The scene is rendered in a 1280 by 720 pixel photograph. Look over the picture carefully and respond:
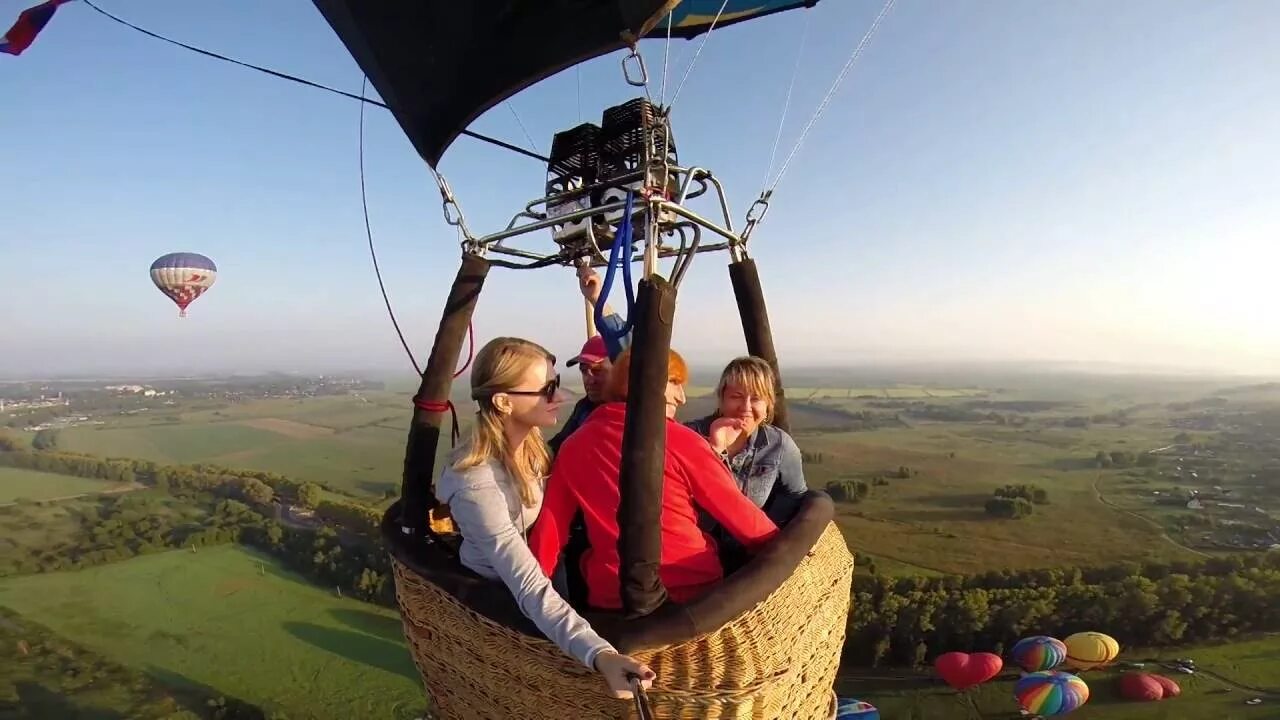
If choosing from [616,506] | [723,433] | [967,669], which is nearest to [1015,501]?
[967,669]

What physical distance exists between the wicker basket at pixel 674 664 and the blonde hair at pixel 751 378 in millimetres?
523

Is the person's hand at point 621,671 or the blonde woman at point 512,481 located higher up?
the blonde woman at point 512,481

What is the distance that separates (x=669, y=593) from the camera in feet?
4.29

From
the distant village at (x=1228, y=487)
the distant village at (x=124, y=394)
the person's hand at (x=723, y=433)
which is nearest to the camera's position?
the person's hand at (x=723, y=433)

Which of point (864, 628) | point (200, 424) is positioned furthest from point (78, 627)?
point (200, 424)

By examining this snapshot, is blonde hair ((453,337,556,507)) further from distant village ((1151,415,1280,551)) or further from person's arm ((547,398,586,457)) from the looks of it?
distant village ((1151,415,1280,551))

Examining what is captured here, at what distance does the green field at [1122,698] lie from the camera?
17.6 metres

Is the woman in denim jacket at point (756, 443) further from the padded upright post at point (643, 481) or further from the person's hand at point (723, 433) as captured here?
the padded upright post at point (643, 481)

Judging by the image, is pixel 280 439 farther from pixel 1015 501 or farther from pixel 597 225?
pixel 597 225

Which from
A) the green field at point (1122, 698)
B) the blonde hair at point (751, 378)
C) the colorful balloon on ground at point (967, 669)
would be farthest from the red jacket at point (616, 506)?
the colorful balloon on ground at point (967, 669)

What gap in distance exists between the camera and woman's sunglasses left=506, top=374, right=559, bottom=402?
1.43 m

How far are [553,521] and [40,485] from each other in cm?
6060

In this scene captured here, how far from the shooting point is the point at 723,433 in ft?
5.87

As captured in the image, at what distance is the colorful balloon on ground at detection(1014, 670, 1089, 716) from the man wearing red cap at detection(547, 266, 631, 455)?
19.5 meters
